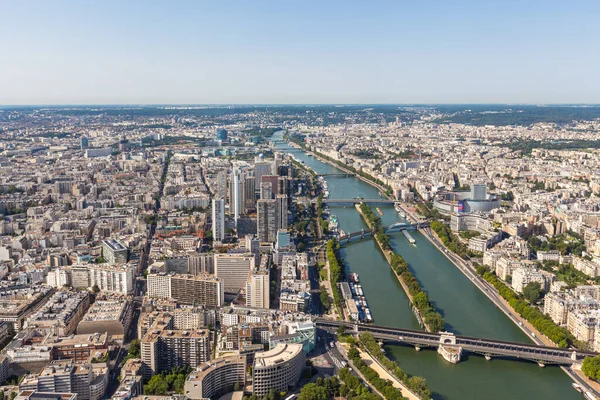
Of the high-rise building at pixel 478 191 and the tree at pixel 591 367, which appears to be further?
the high-rise building at pixel 478 191

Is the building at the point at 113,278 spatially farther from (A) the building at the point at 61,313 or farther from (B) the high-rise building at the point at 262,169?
(B) the high-rise building at the point at 262,169

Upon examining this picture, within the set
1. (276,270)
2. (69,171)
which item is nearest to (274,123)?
(69,171)

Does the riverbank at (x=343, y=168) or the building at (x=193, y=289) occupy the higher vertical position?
the building at (x=193, y=289)

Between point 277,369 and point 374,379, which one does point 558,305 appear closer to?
point 374,379

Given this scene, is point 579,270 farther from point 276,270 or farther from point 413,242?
point 276,270

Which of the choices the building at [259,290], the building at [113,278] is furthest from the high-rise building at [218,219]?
the building at [259,290]

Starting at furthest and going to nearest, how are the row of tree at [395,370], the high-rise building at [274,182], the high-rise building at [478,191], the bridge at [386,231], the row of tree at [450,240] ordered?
the high-rise building at [478,191], the high-rise building at [274,182], the bridge at [386,231], the row of tree at [450,240], the row of tree at [395,370]
